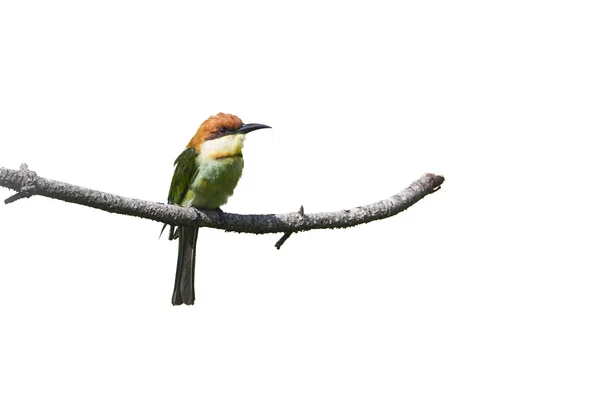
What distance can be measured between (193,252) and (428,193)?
184cm

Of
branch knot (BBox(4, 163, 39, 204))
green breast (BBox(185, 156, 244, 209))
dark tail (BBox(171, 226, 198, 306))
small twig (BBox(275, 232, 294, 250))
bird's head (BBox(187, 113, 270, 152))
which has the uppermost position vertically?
bird's head (BBox(187, 113, 270, 152))

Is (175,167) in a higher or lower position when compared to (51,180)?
higher

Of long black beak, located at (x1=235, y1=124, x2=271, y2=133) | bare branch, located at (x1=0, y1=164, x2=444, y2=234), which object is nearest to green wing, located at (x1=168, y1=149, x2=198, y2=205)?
bare branch, located at (x1=0, y1=164, x2=444, y2=234)

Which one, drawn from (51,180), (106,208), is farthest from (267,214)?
(51,180)

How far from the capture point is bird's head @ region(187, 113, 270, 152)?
5211 millimetres

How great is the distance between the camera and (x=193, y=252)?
5.35 m

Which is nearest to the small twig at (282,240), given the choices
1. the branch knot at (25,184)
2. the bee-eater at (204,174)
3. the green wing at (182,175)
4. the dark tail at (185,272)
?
the bee-eater at (204,174)

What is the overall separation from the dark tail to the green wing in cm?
27

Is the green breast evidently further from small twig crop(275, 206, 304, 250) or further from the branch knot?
the branch knot

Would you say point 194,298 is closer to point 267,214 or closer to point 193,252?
point 193,252

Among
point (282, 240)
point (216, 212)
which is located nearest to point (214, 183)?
point (216, 212)

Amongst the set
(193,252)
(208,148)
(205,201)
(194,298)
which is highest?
(208,148)

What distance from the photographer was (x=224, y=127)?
521 cm

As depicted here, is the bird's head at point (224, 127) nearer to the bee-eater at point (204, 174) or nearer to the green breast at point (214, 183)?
the bee-eater at point (204, 174)
